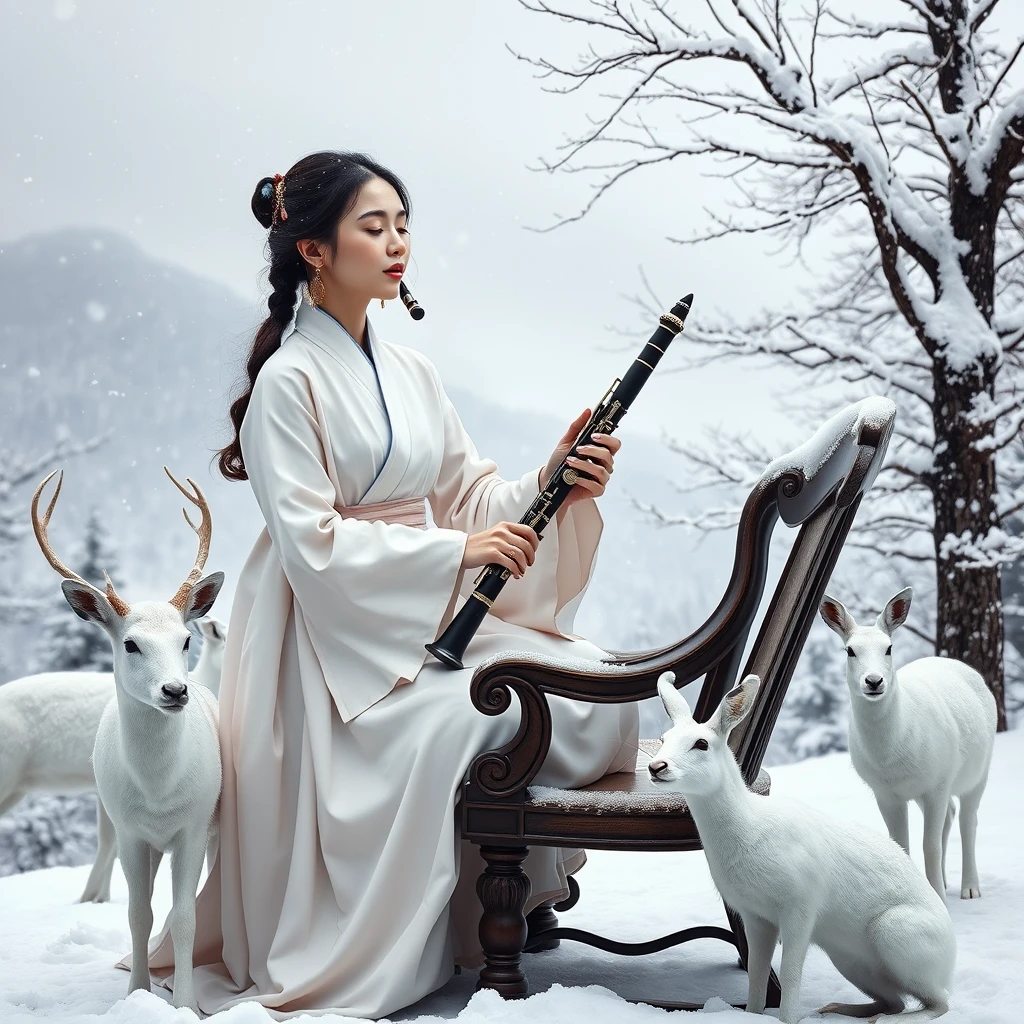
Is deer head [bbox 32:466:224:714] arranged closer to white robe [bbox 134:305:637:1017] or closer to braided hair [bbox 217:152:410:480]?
white robe [bbox 134:305:637:1017]

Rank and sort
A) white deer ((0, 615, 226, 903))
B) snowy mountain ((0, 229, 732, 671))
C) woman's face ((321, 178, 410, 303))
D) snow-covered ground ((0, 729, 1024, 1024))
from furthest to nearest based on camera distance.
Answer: snowy mountain ((0, 229, 732, 671)), white deer ((0, 615, 226, 903)), woman's face ((321, 178, 410, 303)), snow-covered ground ((0, 729, 1024, 1024))

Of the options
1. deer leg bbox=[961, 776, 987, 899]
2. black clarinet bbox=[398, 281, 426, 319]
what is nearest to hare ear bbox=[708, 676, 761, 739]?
black clarinet bbox=[398, 281, 426, 319]

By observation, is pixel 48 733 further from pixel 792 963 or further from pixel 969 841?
pixel 969 841

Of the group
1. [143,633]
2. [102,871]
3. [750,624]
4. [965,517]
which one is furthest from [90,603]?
[965,517]

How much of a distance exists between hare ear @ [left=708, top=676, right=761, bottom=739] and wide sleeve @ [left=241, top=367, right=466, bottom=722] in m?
0.58

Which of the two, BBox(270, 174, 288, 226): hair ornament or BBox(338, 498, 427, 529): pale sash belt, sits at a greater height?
BBox(270, 174, 288, 226): hair ornament

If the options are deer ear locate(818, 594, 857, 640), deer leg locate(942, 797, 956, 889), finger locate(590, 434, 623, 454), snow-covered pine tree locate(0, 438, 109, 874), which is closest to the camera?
finger locate(590, 434, 623, 454)

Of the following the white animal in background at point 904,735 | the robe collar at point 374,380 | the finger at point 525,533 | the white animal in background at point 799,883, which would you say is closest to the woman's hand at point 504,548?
the finger at point 525,533

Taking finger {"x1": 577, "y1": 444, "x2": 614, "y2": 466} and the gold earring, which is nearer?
finger {"x1": 577, "y1": 444, "x2": 614, "y2": 466}

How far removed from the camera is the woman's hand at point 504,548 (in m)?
2.11

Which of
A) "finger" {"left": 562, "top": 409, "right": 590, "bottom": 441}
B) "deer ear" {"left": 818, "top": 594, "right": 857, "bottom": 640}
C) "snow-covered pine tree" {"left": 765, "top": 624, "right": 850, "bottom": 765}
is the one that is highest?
"finger" {"left": 562, "top": 409, "right": 590, "bottom": 441}

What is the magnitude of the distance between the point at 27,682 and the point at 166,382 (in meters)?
4.49

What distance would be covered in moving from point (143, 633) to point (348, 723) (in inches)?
15.6

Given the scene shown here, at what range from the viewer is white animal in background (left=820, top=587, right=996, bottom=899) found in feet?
8.63
